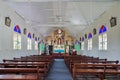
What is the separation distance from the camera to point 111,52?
945 cm

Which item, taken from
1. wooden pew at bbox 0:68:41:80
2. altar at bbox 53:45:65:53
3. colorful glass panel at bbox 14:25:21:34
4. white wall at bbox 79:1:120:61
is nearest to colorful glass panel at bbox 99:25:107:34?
white wall at bbox 79:1:120:61

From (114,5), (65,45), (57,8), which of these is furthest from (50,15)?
(65,45)

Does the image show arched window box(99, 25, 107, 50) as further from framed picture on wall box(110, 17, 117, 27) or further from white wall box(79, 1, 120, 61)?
framed picture on wall box(110, 17, 117, 27)

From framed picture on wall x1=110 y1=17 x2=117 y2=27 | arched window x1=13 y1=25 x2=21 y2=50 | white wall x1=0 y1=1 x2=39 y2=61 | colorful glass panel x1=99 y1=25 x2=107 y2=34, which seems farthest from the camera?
arched window x1=13 y1=25 x2=21 y2=50

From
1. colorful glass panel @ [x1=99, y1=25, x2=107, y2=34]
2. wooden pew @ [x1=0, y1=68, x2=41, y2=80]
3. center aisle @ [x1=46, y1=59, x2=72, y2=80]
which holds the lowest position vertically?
center aisle @ [x1=46, y1=59, x2=72, y2=80]

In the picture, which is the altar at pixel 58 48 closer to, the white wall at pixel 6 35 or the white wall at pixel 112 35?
the white wall at pixel 112 35

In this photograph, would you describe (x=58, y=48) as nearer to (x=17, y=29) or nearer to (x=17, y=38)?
(x=17, y=38)

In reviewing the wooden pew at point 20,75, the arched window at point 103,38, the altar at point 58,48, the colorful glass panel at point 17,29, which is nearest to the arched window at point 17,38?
the colorful glass panel at point 17,29

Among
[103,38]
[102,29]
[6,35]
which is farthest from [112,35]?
[6,35]

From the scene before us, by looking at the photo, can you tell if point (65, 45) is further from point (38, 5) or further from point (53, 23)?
point (38, 5)

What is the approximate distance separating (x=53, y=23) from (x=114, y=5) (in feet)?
30.4

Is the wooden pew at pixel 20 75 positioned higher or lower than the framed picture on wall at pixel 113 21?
lower

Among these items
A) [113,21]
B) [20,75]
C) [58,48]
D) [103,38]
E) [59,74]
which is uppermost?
[113,21]

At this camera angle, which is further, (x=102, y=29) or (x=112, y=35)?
(x=102, y=29)
